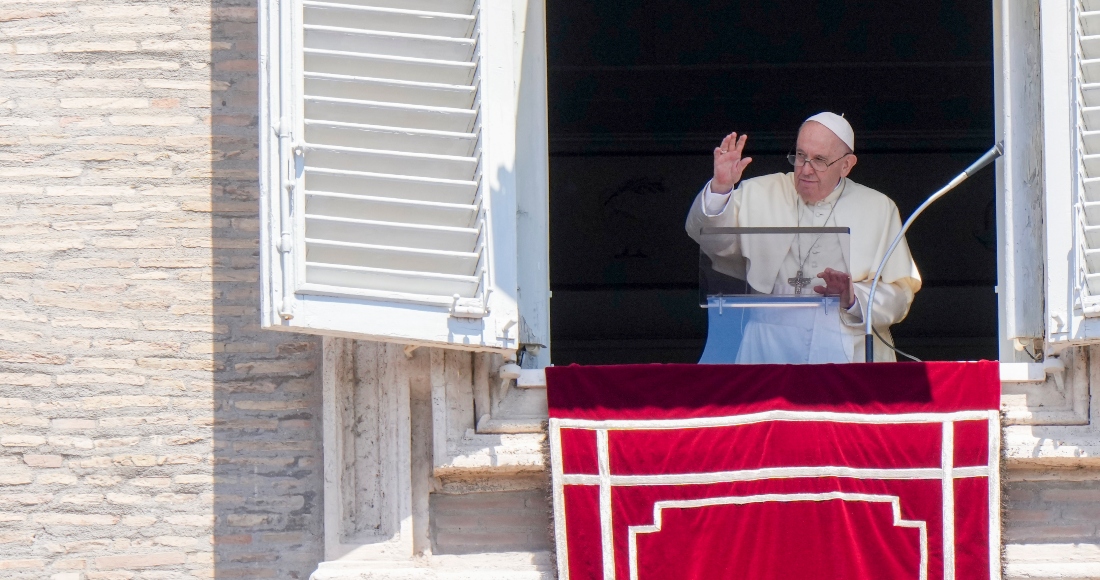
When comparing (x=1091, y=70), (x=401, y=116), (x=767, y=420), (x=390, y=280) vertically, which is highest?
(x=1091, y=70)

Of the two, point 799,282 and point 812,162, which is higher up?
point 812,162

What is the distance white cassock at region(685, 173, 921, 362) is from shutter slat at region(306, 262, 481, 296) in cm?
94

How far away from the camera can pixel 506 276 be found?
16.7 feet

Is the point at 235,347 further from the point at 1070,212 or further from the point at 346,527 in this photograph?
the point at 1070,212

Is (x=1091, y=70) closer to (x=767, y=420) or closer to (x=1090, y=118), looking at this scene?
(x=1090, y=118)

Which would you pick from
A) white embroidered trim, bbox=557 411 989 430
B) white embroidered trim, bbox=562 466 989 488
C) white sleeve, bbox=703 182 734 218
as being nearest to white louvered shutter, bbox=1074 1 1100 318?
white embroidered trim, bbox=557 411 989 430

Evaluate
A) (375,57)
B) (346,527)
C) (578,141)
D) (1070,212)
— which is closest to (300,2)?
(375,57)

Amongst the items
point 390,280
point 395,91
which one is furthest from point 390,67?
point 390,280

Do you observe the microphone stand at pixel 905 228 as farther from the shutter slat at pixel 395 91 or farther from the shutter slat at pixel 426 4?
the shutter slat at pixel 426 4

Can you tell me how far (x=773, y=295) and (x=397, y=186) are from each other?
1245mm

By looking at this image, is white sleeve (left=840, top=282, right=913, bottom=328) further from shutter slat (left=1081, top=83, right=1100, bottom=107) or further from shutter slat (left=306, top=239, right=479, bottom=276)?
shutter slat (left=306, top=239, right=479, bottom=276)

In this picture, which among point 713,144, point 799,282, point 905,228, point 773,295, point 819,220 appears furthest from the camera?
point 713,144

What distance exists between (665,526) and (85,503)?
180cm

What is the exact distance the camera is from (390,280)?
16.5 ft
